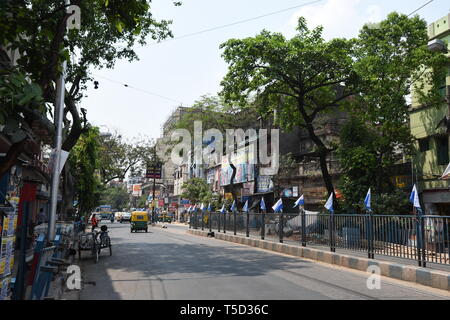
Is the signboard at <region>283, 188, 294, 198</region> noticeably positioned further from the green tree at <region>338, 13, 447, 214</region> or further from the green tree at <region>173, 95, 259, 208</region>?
the green tree at <region>338, 13, 447, 214</region>

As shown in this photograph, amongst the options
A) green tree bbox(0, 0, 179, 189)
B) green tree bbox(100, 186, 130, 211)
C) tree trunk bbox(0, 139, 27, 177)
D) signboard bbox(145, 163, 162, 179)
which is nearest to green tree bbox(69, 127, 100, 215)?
green tree bbox(0, 0, 179, 189)

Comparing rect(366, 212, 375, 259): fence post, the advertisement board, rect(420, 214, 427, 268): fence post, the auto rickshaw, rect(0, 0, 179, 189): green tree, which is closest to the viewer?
rect(0, 0, 179, 189): green tree

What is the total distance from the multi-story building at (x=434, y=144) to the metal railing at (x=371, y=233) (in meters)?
8.96

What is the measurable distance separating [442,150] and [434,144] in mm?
546

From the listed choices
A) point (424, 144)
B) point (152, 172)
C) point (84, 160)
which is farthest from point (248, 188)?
point (424, 144)

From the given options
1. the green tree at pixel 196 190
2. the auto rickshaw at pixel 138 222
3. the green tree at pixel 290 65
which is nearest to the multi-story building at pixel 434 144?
the green tree at pixel 290 65

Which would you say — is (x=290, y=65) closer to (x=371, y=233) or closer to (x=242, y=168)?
(x=371, y=233)

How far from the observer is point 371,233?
40.2 feet

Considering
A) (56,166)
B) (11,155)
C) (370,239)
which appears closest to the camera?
(11,155)

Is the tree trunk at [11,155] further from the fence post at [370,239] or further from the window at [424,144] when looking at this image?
the window at [424,144]

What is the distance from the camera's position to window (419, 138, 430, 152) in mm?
22481

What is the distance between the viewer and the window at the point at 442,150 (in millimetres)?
21094

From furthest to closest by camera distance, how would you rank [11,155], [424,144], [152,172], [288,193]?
1. [152,172]
2. [288,193]
3. [424,144]
4. [11,155]

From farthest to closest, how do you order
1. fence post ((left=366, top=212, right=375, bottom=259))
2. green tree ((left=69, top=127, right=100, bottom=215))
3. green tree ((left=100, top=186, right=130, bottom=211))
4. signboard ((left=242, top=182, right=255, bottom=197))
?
green tree ((left=100, top=186, right=130, bottom=211)) → signboard ((left=242, top=182, right=255, bottom=197)) → green tree ((left=69, top=127, right=100, bottom=215)) → fence post ((left=366, top=212, right=375, bottom=259))
